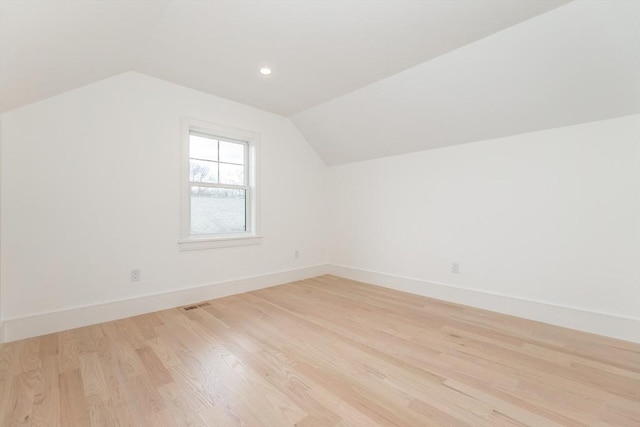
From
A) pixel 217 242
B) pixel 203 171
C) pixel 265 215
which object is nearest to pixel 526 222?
pixel 265 215

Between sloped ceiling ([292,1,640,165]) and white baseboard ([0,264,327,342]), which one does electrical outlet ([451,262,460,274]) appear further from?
white baseboard ([0,264,327,342])

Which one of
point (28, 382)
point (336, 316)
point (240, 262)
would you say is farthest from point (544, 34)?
point (28, 382)

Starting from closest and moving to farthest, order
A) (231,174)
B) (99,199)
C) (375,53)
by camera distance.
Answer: (375,53) → (99,199) → (231,174)

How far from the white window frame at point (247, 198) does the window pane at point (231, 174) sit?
0.10 metres

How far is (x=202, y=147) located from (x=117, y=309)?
6.22 feet

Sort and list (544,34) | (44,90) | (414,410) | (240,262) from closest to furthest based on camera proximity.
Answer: (414,410)
(544,34)
(44,90)
(240,262)

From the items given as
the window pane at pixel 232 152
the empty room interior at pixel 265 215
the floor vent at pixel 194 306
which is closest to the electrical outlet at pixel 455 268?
the empty room interior at pixel 265 215

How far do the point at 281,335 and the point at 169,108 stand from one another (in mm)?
2558

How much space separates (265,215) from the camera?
366 cm

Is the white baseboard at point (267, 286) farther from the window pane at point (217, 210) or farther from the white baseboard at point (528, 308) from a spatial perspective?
the window pane at point (217, 210)

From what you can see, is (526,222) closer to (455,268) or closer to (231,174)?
(455,268)

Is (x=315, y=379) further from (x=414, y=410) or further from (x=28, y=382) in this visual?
(x=28, y=382)

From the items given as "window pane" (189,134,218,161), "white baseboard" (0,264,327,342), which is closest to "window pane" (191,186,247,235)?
"window pane" (189,134,218,161)

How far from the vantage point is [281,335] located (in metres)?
2.19
